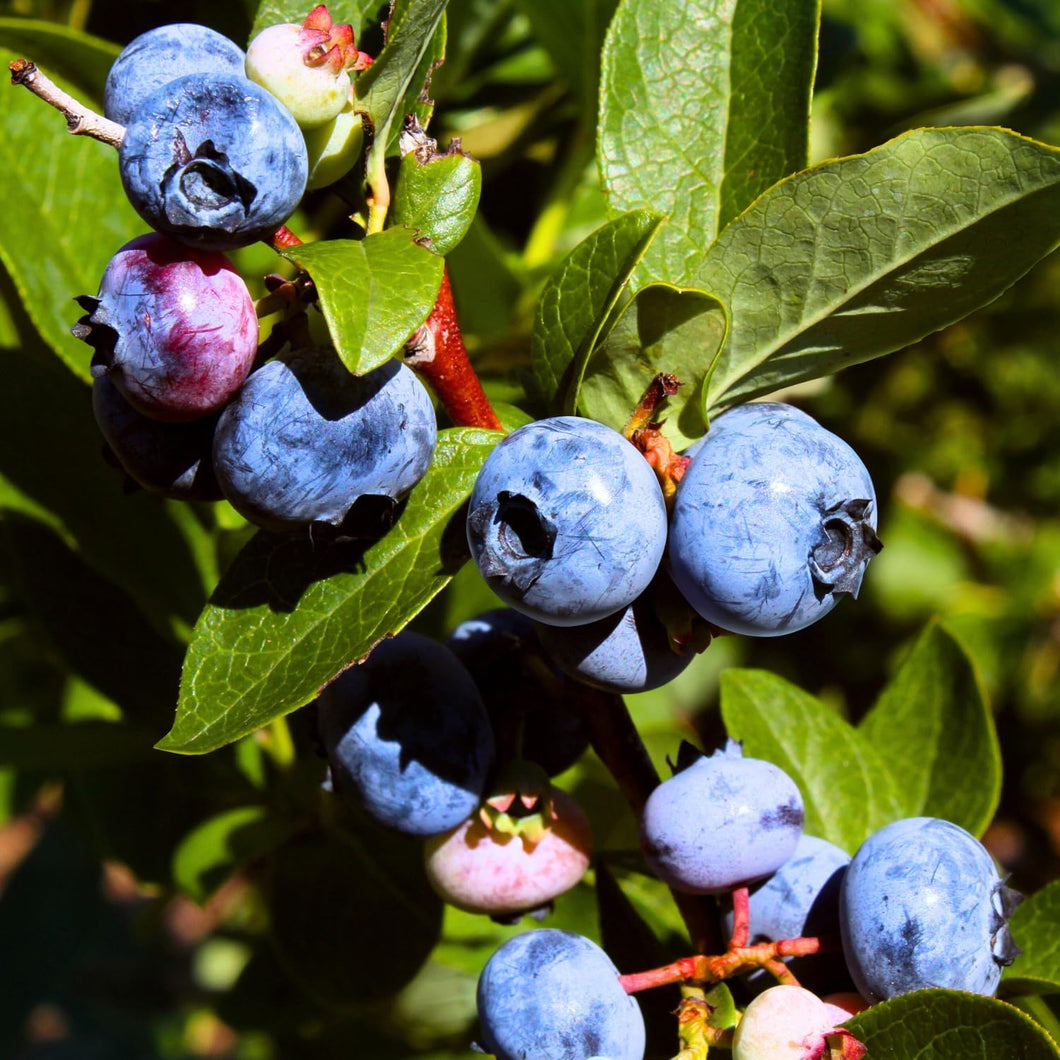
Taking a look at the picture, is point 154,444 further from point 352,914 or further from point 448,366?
point 352,914

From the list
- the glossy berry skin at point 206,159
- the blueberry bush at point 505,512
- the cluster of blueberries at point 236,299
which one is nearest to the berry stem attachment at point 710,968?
the blueberry bush at point 505,512

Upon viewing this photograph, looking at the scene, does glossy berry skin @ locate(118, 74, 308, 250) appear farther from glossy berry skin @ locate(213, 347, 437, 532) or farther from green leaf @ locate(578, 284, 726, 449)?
green leaf @ locate(578, 284, 726, 449)

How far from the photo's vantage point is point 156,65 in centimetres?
89

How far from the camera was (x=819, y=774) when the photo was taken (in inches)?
55.2

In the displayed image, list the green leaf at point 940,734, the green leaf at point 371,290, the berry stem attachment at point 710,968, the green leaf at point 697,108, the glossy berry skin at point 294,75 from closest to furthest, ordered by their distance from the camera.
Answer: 1. the green leaf at point 371,290
2. the glossy berry skin at point 294,75
3. the berry stem attachment at point 710,968
4. the green leaf at point 697,108
5. the green leaf at point 940,734

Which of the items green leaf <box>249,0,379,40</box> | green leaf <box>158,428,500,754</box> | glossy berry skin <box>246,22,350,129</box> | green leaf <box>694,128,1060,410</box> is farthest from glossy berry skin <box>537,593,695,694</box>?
green leaf <box>249,0,379,40</box>

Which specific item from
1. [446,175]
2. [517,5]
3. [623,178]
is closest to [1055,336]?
[517,5]

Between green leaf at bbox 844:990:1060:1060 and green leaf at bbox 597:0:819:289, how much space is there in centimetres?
66

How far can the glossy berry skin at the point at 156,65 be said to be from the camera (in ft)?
2.92

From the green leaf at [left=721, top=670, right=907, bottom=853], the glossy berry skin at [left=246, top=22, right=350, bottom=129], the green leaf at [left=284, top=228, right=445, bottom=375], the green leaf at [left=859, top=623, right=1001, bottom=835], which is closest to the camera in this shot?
the green leaf at [left=284, top=228, right=445, bottom=375]

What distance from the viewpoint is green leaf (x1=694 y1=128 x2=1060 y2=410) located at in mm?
902

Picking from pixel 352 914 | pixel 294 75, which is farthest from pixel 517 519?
pixel 352 914

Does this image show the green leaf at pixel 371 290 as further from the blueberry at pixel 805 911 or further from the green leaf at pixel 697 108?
the blueberry at pixel 805 911

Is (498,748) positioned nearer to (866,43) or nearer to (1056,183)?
(1056,183)
